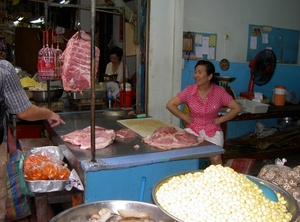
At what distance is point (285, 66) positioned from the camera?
282 inches

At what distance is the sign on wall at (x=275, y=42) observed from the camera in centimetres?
661

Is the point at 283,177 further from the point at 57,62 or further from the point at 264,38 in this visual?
the point at 264,38

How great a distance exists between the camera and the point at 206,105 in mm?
4277

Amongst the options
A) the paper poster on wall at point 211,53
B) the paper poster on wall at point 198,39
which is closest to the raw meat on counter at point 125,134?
the paper poster on wall at point 198,39

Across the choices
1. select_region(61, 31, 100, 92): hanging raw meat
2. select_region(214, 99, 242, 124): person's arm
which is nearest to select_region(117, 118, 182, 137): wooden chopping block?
select_region(61, 31, 100, 92): hanging raw meat

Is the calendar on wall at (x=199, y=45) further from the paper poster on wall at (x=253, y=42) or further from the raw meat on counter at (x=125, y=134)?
the raw meat on counter at (x=125, y=134)

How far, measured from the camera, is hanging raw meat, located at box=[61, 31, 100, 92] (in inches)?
142

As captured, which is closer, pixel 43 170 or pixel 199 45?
pixel 43 170

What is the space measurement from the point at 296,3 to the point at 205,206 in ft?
22.1

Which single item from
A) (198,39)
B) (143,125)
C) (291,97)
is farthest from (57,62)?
(291,97)

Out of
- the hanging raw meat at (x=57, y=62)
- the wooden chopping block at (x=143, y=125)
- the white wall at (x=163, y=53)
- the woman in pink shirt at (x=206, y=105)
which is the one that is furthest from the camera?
the white wall at (x=163, y=53)

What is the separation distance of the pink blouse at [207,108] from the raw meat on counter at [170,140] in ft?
3.70

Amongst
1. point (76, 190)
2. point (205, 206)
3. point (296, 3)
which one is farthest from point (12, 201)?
Answer: point (296, 3)

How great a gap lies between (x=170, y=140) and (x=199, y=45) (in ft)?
11.1
